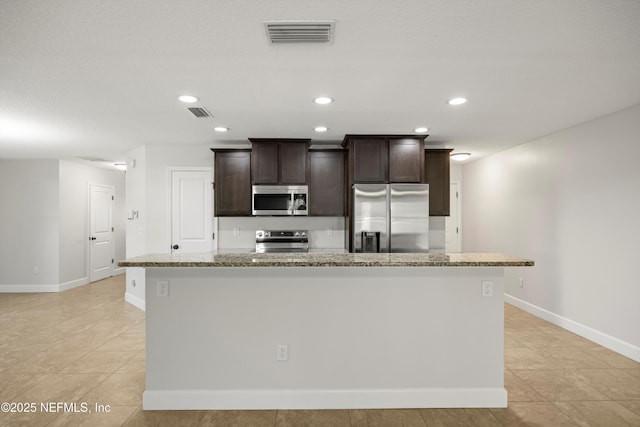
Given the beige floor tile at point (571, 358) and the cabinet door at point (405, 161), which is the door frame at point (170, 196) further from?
the beige floor tile at point (571, 358)

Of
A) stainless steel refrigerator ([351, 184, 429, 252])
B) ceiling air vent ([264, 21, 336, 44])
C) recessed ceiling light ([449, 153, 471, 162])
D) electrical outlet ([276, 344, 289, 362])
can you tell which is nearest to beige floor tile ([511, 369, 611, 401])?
stainless steel refrigerator ([351, 184, 429, 252])

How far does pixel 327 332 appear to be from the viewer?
8.50ft

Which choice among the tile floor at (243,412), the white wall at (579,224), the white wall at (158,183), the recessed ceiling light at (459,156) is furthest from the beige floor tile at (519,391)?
the white wall at (158,183)

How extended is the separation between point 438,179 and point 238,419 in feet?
13.0

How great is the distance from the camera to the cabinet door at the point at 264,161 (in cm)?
470

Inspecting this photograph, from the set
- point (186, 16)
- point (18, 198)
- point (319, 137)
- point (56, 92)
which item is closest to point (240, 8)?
point (186, 16)

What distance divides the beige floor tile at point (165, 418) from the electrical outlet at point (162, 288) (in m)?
0.83

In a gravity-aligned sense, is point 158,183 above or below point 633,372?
above

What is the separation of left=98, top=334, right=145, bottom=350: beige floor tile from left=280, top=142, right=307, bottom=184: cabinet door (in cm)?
255

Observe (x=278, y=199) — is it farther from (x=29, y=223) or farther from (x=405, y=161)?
(x=29, y=223)

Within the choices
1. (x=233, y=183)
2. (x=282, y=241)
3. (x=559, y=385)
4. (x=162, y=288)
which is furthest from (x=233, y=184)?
(x=559, y=385)

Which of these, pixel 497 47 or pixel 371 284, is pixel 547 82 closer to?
pixel 497 47

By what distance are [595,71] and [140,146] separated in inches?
215

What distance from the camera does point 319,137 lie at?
15.3 feet
